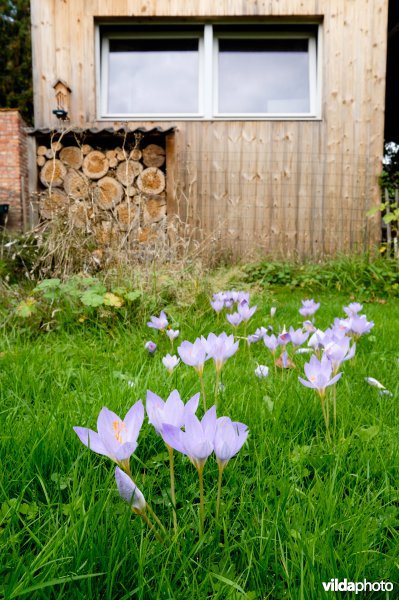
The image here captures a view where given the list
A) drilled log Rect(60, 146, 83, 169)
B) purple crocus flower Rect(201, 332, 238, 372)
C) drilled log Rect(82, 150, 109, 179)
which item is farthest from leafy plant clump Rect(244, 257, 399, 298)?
purple crocus flower Rect(201, 332, 238, 372)

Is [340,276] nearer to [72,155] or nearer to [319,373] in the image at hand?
[72,155]

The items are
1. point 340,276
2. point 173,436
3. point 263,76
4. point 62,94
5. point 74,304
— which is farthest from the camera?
point 263,76

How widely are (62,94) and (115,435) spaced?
691 cm

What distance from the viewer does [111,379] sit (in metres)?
1.57

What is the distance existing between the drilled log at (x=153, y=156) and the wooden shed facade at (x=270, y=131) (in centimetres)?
37

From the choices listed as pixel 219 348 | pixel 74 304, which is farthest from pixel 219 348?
pixel 74 304

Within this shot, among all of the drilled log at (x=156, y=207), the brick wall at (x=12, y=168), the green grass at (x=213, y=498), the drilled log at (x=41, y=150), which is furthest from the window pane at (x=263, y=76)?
the green grass at (x=213, y=498)

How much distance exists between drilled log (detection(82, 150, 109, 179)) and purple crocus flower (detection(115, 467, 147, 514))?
6104 millimetres

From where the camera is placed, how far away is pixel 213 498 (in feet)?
2.85

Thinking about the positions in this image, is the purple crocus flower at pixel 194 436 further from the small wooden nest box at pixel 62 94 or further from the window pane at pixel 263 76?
the window pane at pixel 263 76

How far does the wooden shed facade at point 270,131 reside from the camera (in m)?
6.56

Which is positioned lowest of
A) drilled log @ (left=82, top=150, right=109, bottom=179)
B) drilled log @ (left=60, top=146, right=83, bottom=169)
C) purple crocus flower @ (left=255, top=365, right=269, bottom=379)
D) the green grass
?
the green grass

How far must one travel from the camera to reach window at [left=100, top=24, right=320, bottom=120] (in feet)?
22.4

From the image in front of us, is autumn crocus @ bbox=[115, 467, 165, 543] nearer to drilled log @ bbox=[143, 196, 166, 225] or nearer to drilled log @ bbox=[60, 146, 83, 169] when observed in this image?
drilled log @ bbox=[143, 196, 166, 225]
